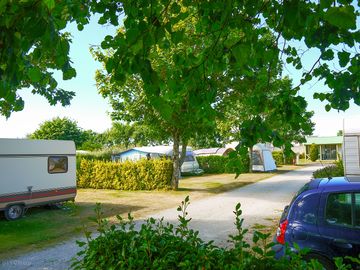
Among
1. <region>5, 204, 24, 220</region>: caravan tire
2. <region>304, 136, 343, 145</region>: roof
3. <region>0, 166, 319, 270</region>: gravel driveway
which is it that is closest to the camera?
<region>0, 166, 319, 270</region>: gravel driveway

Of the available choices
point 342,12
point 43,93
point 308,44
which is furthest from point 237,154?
point 43,93

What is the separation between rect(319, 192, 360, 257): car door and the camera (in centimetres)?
479

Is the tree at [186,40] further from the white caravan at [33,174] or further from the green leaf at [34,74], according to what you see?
the white caravan at [33,174]

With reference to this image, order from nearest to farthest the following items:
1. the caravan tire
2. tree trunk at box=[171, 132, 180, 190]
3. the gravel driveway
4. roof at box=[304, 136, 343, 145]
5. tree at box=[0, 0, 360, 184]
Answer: tree at box=[0, 0, 360, 184] < the gravel driveway < the caravan tire < tree trunk at box=[171, 132, 180, 190] < roof at box=[304, 136, 343, 145]

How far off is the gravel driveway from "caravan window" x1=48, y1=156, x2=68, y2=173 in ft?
14.2

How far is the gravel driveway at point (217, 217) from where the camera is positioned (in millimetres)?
7684

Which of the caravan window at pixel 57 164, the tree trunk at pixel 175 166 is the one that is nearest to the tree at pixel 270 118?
the caravan window at pixel 57 164

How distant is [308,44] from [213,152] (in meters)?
37.9

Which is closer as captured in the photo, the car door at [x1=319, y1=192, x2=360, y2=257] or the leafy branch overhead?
the leafy branch overhead

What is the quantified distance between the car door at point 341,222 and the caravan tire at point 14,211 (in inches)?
411

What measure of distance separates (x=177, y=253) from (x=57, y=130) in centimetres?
5051

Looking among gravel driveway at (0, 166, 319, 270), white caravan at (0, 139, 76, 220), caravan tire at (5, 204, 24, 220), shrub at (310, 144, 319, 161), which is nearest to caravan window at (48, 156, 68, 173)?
white caravan at (0, 139, 76, 220)

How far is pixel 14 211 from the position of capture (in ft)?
41.2

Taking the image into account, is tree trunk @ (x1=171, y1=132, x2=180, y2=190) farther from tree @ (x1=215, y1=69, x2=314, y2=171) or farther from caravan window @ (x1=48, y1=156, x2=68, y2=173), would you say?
tree @ (x1=215, y1=69, x2=314, y2=171)
